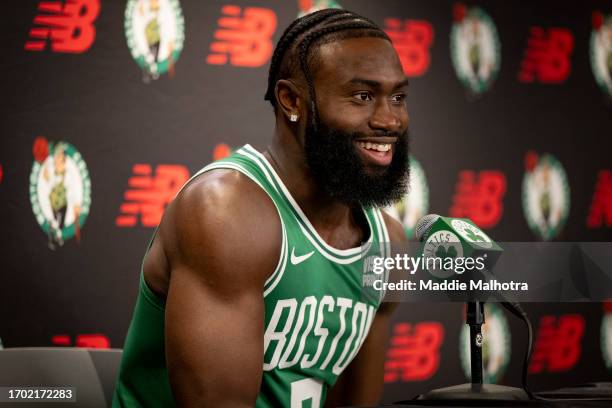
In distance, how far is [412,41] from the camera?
9.02 feet

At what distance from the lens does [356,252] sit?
56.1 inches

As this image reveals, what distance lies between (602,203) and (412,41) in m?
0.91

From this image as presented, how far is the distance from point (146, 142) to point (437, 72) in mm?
975

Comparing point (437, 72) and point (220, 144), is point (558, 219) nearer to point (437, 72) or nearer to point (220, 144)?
point (437, 72)

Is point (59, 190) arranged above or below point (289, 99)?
below

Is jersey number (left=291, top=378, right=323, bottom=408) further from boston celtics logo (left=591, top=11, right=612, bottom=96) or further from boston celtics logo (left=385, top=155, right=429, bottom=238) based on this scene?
boston celtics logo (left=591, top=11, right=612, bottom=96)

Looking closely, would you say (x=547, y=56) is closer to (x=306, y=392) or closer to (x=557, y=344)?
(x=557, y=344)

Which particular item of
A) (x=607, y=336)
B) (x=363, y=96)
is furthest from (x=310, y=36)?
(x=607, y=336)

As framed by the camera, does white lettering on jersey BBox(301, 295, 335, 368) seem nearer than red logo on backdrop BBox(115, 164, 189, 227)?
Yes

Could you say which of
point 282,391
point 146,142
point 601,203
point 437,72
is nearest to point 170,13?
point 146,142

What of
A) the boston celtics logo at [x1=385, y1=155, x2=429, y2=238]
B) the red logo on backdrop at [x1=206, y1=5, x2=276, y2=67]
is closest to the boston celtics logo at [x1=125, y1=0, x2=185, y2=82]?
the red logo on backdrop at [x1=206, y1=5, x2=276, y2=67]

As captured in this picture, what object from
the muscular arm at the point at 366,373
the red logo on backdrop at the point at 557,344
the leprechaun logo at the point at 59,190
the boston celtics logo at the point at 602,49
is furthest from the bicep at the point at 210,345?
the boston celtics logo at the point at 602,49

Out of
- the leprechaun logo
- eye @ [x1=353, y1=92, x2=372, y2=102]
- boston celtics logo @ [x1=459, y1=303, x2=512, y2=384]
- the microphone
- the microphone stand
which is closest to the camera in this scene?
the microphone stand

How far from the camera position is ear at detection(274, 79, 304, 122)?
137 cm
